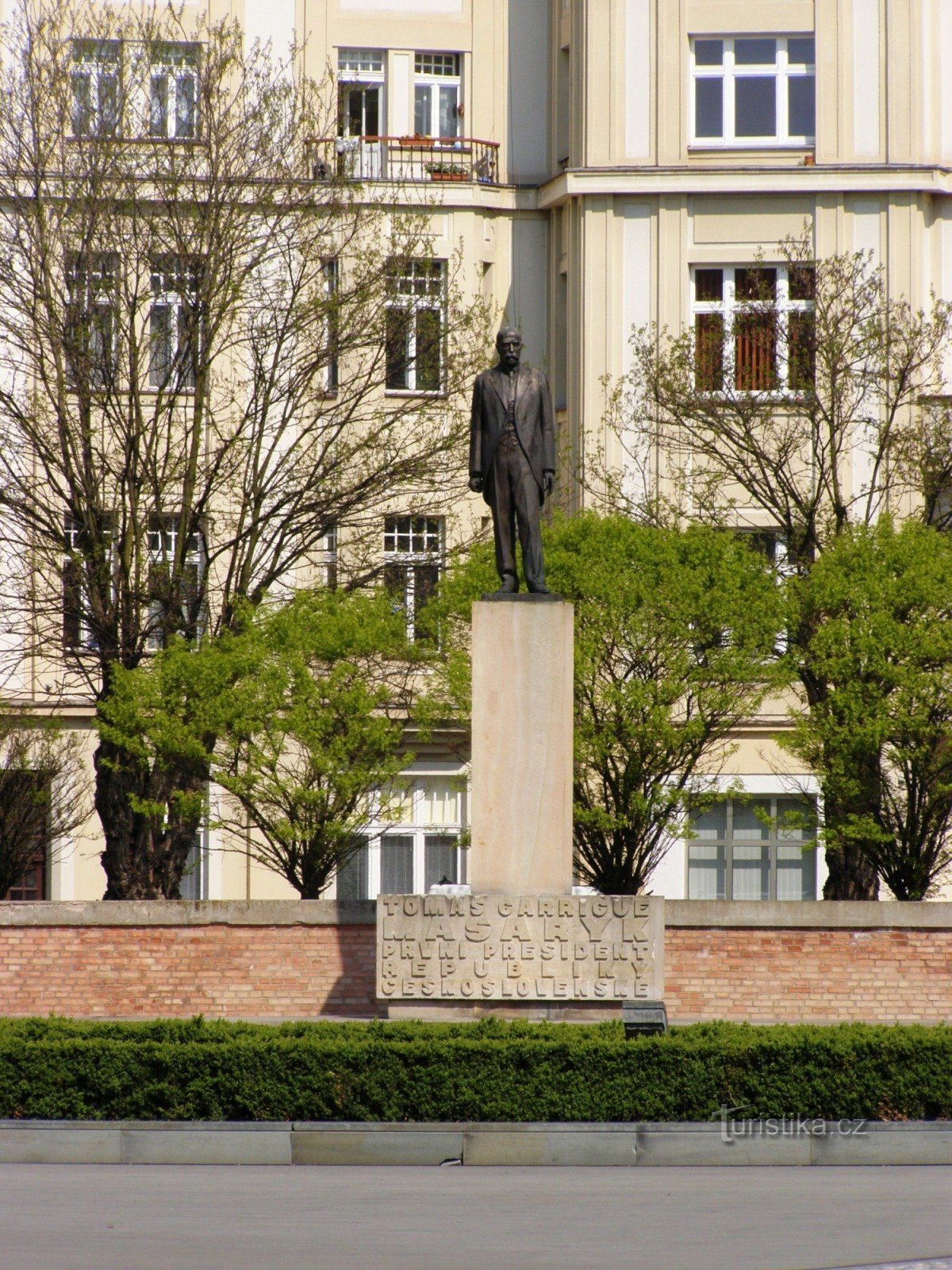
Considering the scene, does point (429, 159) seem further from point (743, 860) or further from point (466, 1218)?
point (466, 1218)

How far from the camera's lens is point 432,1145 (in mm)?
13734

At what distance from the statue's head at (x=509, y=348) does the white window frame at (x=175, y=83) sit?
10695 millimetres

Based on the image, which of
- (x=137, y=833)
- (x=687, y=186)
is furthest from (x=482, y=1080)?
(x=687, y=186)

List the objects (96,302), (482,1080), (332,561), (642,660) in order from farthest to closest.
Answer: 1. (332,561)
2. (96,302)
3. (642,660)
4. (482,1080)

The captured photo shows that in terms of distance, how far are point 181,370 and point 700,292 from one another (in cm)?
1112

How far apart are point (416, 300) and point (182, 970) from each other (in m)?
10.1

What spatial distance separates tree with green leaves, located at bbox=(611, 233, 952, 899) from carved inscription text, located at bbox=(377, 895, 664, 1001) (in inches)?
394

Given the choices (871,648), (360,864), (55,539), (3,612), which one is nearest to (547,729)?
(871,648)

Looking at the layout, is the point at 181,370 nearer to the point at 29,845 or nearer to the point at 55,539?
the point at 55,539

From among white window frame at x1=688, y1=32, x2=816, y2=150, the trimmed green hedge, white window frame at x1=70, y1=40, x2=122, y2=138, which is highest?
white window frame at x1=688, y1=32, x2=816, y2=150

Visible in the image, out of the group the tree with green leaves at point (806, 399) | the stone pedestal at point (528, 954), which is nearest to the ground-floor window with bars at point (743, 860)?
the tree with green leaves at point (806, 399)

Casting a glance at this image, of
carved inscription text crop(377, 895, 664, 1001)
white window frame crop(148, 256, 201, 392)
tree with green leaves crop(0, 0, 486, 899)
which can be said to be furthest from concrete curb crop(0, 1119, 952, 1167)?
white window frame crop(148, 256, 201, 392)

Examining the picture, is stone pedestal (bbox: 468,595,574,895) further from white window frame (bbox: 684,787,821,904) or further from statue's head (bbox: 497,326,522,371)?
white window frame (bbox: 684,787,821,904)

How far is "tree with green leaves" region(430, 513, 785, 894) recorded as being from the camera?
2702 cm
